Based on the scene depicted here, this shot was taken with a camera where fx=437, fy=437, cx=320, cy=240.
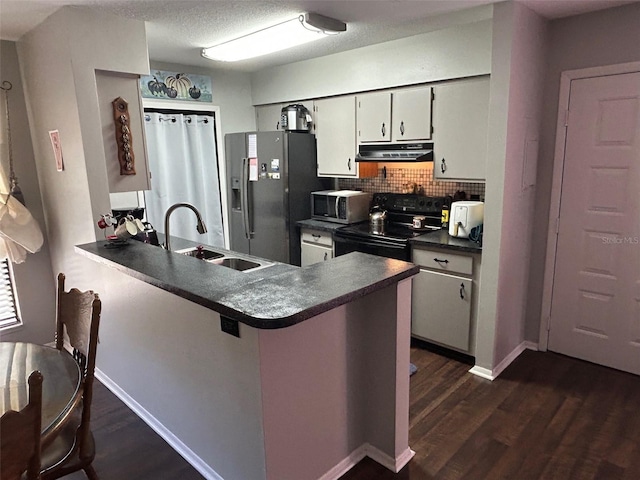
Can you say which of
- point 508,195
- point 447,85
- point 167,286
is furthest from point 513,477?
point 447,85

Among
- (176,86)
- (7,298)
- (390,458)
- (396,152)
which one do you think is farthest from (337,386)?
(176,86)

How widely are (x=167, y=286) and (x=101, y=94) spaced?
5.04ft

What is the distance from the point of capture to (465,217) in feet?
10.4

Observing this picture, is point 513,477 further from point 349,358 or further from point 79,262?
point 79,262

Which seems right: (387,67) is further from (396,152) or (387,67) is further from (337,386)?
(337,386)

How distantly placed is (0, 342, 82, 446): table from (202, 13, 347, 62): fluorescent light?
2.26 metres

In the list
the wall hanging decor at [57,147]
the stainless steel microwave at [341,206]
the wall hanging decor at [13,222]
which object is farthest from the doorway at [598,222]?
the wall hanging decor at [13,222]

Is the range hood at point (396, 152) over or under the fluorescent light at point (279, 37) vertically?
under

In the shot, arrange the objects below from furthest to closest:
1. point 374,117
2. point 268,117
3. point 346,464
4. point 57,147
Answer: point 268,117 → point 374,117 → point 57,147 → point 346,464

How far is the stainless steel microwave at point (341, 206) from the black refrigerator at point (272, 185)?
0.38 feet

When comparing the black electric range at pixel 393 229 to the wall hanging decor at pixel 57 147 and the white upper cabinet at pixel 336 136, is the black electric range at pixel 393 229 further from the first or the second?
the wall hanging decor at pixel 57 147

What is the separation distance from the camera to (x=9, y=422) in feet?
3.63

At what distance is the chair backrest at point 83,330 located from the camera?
1.71 m

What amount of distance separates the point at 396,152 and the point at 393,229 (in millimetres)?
668
